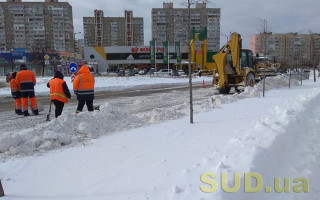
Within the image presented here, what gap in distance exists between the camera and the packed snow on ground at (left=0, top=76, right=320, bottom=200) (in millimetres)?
3256

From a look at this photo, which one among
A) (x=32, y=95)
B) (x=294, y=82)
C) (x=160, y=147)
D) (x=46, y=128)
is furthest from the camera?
(x=294, y=82)

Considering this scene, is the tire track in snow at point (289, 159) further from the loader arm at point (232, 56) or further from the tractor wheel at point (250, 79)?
the tractor wheel at point (250, 79)

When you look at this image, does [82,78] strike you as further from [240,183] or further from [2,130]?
[240,183]

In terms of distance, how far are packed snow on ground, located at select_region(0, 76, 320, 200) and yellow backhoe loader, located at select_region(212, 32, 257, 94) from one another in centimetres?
831

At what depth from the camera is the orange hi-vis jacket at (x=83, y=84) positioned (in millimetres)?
7375

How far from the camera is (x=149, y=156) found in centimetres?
437

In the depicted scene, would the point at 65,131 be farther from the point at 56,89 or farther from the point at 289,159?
the point at 289,159

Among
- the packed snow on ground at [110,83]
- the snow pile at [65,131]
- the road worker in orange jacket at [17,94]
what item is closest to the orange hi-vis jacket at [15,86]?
the road worker in orange jacket at [17,94]

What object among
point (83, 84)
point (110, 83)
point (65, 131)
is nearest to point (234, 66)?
point (83, 84)

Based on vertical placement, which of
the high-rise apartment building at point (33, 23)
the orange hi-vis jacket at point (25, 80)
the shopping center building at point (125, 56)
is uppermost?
the high-rise apartment building at point (33, 23)

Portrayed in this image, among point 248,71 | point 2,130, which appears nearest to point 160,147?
point 2,130

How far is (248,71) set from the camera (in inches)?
609

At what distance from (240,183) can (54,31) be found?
88.0 meters

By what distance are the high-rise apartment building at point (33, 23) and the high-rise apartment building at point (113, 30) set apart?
14.1 meters
